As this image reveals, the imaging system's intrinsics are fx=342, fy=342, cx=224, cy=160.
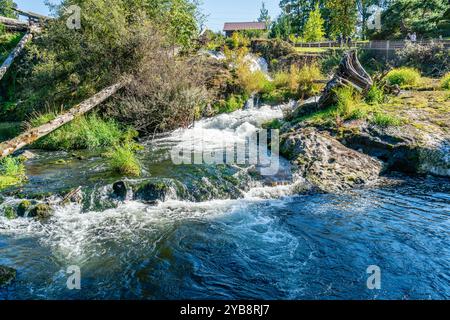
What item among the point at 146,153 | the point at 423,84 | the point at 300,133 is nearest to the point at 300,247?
the point at 300,133

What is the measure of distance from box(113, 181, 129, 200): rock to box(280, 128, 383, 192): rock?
4.52m

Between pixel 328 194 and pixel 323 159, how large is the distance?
1530 millimetres

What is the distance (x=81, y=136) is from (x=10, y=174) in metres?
3.83

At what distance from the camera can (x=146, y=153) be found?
11.5 m

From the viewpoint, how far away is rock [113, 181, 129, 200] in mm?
7766

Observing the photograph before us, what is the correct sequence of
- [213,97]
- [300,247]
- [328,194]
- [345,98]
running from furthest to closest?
[213,97] → [345,98] → [328,194] → [300,247]

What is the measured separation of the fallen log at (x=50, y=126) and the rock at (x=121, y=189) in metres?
3.19

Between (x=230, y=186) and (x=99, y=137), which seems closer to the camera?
(x=230, y=186)

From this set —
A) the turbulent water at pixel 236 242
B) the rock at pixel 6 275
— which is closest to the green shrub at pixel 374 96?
the turbulent water at pixel 236 242

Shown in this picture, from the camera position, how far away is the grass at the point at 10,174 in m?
8.62

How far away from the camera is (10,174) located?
9133 mm

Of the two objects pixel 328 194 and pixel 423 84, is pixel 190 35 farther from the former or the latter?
pixel 328 194

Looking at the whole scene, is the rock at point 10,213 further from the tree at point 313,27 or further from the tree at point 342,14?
the tree at point 313,27

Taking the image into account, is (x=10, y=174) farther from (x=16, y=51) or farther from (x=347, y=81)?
(x=16, y=51)
